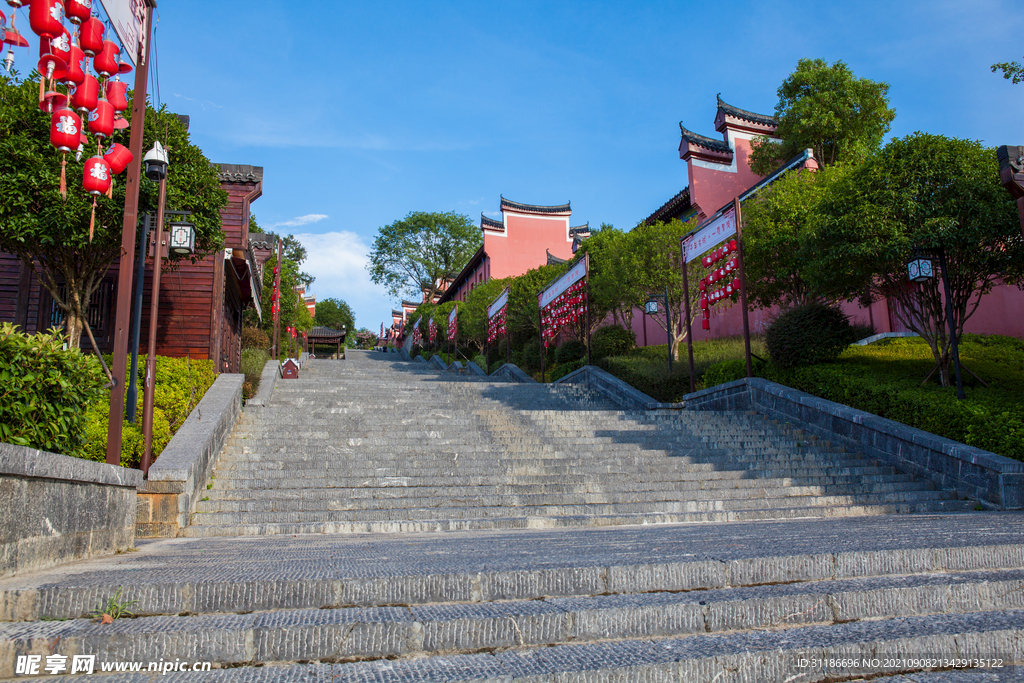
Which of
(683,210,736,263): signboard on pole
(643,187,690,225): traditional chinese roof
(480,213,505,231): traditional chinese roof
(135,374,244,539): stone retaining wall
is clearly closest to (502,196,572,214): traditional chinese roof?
(480,213,505,231): traditional chinese roof

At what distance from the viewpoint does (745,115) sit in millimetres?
23719

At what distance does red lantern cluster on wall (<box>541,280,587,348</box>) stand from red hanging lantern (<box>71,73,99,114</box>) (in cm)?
1049

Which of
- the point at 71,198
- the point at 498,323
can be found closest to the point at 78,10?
the point at 71,198

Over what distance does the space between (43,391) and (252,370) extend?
29.5 feet

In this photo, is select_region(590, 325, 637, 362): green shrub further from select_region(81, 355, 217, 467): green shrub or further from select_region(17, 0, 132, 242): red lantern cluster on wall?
select_region(17, 0, 132, 242): red lantern cluster on wall

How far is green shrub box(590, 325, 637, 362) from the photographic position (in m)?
17.6

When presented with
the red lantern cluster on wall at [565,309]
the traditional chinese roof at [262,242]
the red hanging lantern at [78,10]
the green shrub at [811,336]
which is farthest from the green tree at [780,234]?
the traditional chinese roof at [262,242]

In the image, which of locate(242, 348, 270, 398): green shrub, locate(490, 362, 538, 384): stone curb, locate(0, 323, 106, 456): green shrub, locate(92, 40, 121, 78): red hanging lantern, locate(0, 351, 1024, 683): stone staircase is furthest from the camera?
locate(490, 362, 538, 384): stone curb

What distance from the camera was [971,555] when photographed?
3.69 m

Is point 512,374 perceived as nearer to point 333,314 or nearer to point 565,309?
point 565,309

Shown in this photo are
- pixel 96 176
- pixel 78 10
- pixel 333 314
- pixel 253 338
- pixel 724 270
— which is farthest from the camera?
pixel 333 314

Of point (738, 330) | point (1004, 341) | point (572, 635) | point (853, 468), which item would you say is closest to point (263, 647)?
point (572, 635)

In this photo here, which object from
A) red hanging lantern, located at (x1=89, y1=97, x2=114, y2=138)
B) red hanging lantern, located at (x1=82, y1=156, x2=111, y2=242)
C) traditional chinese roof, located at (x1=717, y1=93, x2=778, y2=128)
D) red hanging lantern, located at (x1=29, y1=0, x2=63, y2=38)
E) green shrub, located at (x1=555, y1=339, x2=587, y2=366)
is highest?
traditional chinese roof, located at (x1=717, y1=93, x2=778, y2=128)

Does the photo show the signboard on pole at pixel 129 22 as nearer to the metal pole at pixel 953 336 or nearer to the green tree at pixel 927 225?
the green tree at pixel 927 225
